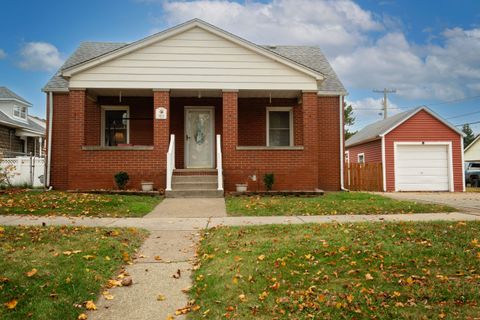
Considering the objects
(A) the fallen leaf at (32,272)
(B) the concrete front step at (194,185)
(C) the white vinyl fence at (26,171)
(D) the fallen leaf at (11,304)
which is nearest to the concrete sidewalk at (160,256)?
(D) the fallen leaf at (11,304)

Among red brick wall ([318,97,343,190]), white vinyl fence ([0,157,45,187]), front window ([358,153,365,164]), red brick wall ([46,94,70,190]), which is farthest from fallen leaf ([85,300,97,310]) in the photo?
front window ([358,153,365,164])

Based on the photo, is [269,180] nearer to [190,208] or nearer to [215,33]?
[190,208]

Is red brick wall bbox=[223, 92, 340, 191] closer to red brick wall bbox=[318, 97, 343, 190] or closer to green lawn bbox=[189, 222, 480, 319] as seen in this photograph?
red brick wall bbox=[318, 97, 343, 190]

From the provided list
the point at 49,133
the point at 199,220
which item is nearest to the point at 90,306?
the point at 199,220

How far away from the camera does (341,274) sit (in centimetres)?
395

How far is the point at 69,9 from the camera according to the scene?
1477 centimetres

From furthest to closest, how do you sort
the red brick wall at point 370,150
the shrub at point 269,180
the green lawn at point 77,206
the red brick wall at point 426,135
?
the red brick wall at point 370,150, the red brick wall at point 426,135, the shrub at point 269,180, the green lawn at point 77,206

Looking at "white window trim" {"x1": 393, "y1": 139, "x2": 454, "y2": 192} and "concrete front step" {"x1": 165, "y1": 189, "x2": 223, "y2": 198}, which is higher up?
"white window trim" {"x1": 393, "y1": 139, "x2": 454, "y2": 192}

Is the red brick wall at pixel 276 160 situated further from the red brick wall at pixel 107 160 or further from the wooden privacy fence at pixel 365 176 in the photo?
the wooden privacy fence at pixel 365 176

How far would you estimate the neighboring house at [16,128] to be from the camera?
2383 centimetres

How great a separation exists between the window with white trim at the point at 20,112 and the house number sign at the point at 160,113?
2085 cm

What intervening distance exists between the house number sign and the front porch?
0.02m

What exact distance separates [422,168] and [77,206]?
1682 cm

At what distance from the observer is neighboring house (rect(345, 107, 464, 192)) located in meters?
18.4
